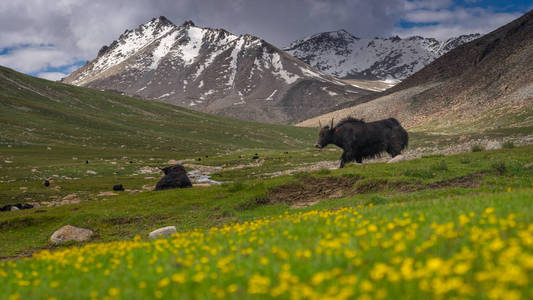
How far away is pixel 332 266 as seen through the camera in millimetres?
5445

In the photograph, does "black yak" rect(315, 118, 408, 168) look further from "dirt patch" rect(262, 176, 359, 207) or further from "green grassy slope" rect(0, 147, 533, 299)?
"green grassy slope" rect(0, 147, 533, 299)

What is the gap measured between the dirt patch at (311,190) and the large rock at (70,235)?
10629 millimetres

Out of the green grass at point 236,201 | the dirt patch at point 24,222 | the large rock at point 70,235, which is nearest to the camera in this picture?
the green grass at point 236,201

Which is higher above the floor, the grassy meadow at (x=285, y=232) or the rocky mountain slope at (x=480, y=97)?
the rocky mountain slope at (x=480, y=97)

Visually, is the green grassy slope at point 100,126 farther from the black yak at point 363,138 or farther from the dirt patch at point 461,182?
the dirt patch at point 461,182

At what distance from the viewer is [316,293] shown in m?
4.29

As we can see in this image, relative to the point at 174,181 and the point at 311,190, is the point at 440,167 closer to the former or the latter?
the point at 311,190

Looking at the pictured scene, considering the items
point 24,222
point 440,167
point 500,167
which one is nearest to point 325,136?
point 440,167

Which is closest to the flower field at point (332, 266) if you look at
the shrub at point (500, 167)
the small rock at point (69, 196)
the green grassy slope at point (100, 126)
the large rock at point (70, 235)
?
the large rock at point (70, 235)

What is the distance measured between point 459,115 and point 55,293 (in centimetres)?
9685

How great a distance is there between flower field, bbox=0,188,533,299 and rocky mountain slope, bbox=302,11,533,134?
51.3 meters

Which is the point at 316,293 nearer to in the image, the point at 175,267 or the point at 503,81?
the point at 175,267

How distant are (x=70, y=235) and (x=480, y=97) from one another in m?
93.2

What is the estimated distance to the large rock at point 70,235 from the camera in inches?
765
